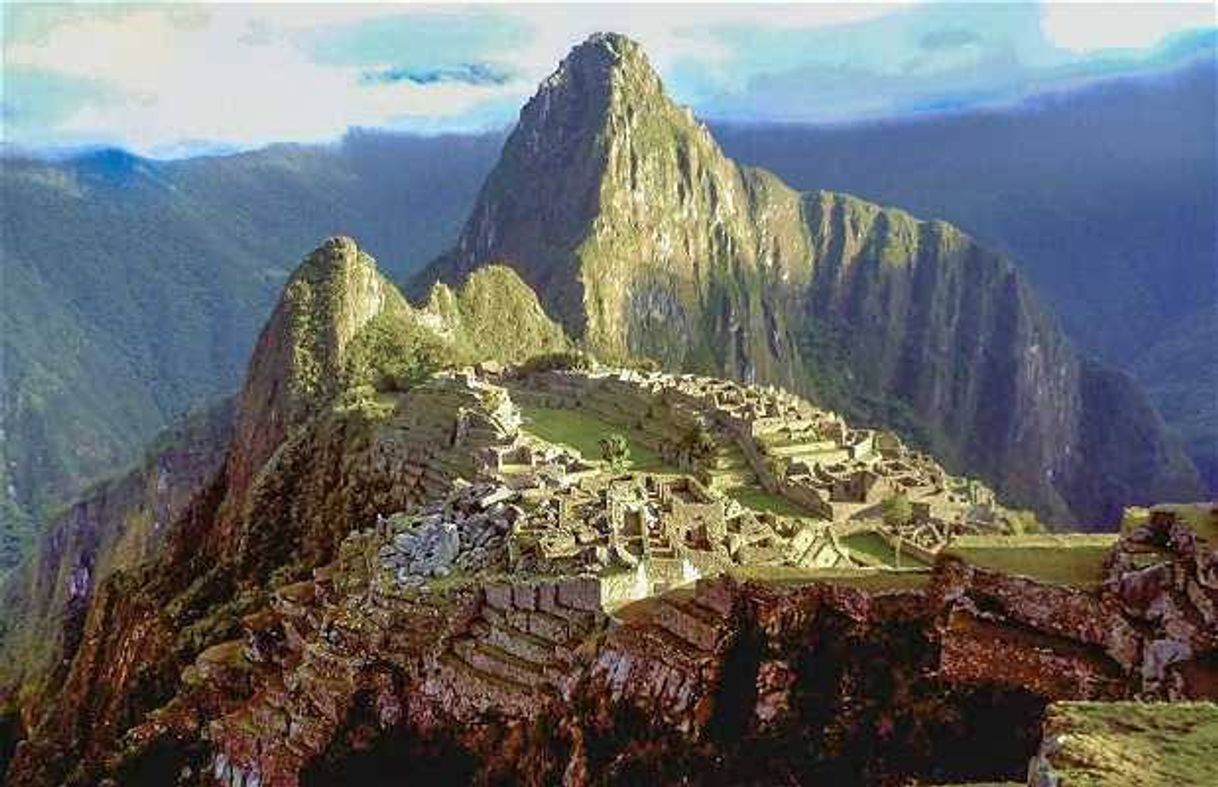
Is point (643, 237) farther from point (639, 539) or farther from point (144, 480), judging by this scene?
point (639, 539)

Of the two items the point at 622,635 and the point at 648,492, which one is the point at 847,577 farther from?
the point at 648,492

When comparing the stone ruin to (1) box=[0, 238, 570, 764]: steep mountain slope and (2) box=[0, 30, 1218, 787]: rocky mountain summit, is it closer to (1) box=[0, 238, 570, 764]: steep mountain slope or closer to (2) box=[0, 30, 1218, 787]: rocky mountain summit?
(2) box=[0, 30, 1218, 787]: rocky mountain summit

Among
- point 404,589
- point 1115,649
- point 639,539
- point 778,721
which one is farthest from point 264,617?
point 1115,649

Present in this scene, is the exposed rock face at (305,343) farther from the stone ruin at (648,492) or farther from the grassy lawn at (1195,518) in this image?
the grassy lawn at (1195,518)

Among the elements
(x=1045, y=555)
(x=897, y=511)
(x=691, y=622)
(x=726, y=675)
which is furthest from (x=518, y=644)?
(x=897, y=511)

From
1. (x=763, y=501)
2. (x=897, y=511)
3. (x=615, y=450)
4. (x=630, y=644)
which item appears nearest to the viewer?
(x=630, y=644)
